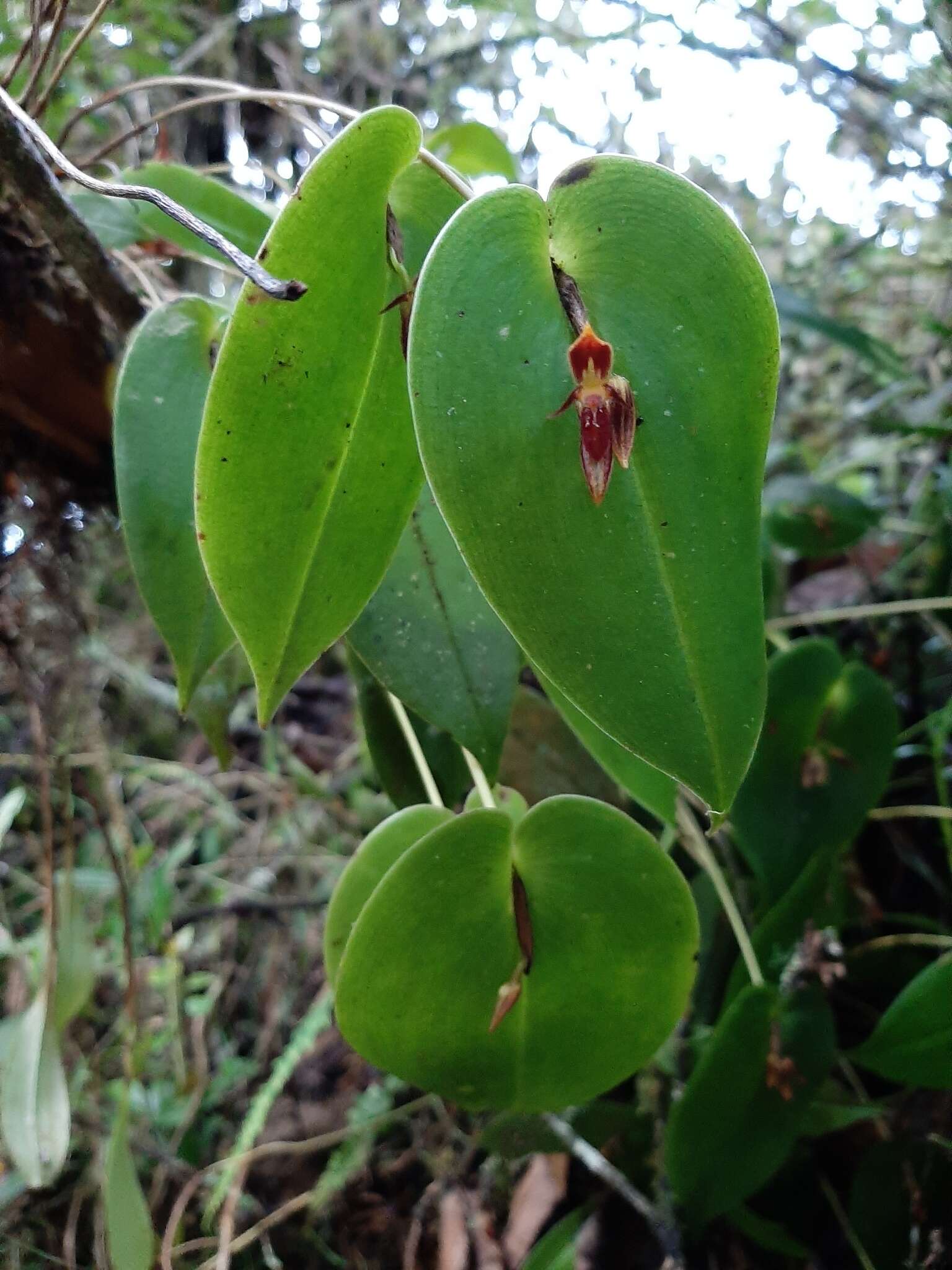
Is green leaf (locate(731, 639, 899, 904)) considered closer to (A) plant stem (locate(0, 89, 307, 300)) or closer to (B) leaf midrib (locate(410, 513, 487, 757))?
(B) leaf midrib (locate(410, 513, 487, 757))

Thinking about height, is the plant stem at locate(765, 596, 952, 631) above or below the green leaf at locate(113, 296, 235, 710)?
below

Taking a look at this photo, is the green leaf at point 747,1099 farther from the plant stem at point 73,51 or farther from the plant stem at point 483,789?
the plant stem at point 73,51

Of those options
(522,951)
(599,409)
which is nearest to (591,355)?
(599,409)

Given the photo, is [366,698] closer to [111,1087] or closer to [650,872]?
[650,872]

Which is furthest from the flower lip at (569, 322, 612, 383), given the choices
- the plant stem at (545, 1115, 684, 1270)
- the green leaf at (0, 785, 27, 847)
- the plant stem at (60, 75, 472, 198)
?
the green leaf at (0, 785, 27, 847)

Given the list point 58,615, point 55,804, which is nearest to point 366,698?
point 58,615

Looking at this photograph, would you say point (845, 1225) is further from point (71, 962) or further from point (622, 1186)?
point (71, 962)
